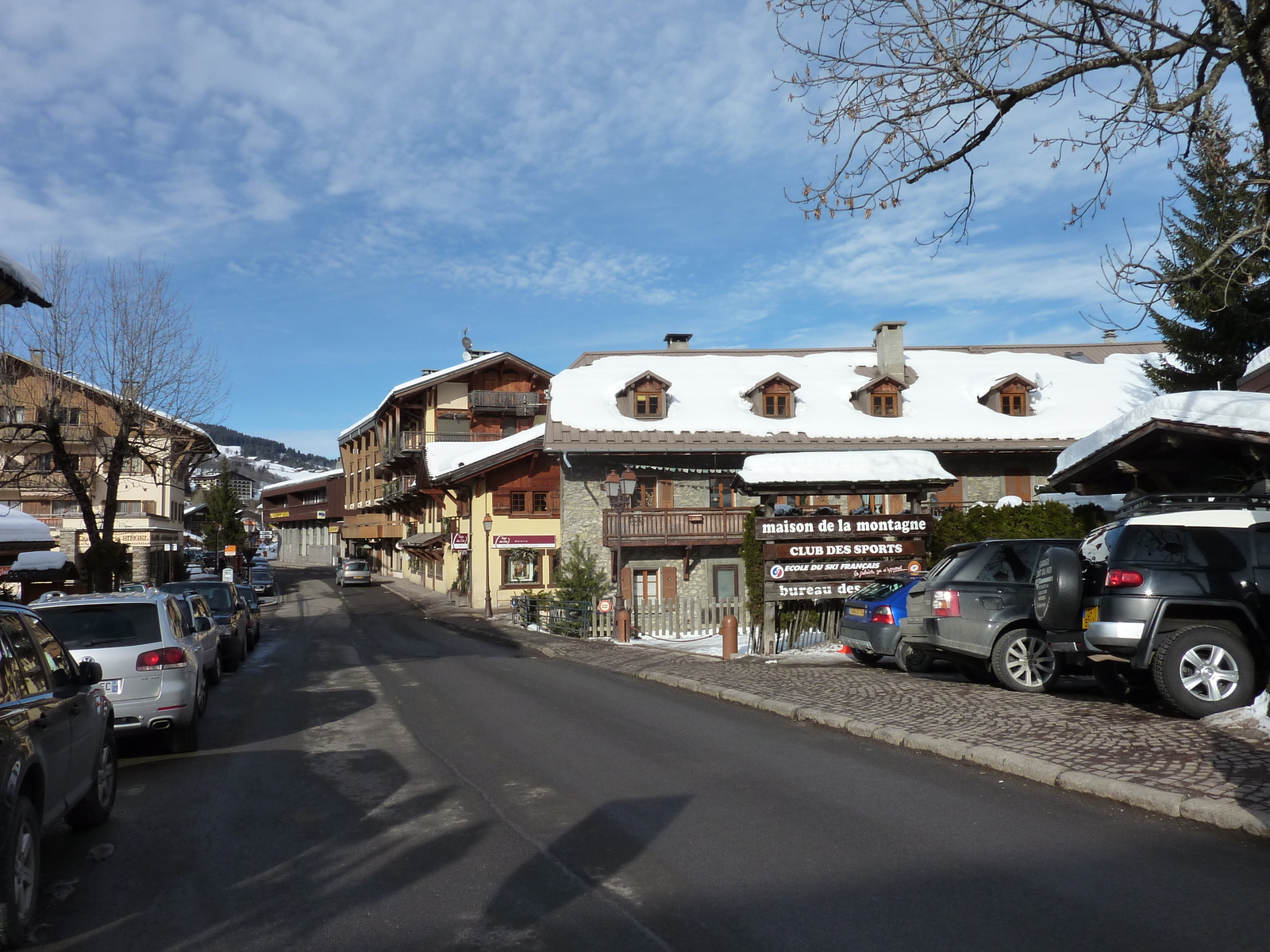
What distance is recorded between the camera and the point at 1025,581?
11438 millimetres

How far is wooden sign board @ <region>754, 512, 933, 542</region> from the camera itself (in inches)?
689

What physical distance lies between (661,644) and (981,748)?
13899 millimetres

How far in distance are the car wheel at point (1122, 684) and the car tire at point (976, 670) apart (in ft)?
4.50

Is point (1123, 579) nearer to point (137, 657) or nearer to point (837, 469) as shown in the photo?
point (837, 469)

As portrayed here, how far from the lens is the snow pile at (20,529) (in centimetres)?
1756

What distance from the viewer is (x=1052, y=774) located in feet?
22.9

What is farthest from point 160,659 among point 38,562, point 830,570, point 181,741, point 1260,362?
point 1260,362

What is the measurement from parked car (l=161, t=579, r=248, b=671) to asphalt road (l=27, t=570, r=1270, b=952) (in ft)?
27.1

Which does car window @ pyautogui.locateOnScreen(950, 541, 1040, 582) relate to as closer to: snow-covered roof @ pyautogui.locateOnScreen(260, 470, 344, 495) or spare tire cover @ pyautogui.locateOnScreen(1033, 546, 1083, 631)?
spare tire cover @ pyautogui.locateOnScreen(1033, 546, 1083, 631)

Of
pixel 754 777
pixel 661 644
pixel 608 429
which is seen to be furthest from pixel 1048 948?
pixel 608 429

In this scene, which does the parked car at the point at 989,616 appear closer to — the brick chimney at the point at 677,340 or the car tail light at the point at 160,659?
the car tail light at the point at 160,659

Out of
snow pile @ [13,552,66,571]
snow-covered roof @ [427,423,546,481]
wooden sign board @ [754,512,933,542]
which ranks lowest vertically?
snow pile @ [13,552,66,571]

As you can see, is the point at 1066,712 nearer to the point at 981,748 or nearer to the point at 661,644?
the point at 981,748

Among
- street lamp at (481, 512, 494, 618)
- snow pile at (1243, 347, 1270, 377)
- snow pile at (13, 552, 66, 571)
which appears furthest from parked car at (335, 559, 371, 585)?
snow pile at (1243, 347, 1270, 377)
